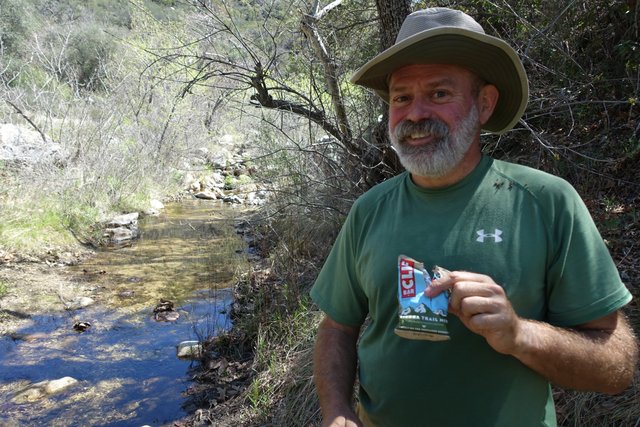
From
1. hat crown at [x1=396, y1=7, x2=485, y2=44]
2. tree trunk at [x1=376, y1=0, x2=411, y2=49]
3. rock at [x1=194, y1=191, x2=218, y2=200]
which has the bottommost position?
rock at [x1=194, y1=191, x2=218, y2=200]

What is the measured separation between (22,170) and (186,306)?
19.5 ft

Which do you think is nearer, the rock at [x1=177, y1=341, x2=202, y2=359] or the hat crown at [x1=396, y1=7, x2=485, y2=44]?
the hat crown at [x1=396, y1=7, x2=485, y2=44]

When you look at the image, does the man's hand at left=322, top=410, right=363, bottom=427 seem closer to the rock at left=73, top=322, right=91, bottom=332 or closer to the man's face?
the man's face

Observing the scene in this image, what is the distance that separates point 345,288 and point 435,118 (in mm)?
764

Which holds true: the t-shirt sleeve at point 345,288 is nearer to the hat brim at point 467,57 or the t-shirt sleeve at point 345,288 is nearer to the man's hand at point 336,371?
the man's hand at point 336,371

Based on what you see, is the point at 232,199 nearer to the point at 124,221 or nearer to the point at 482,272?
the point at 124,221

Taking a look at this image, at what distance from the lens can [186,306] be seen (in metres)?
7.59

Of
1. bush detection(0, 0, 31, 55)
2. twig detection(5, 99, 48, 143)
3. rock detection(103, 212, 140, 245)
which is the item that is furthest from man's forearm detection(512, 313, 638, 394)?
bush detection(0, 0, 31, 55)

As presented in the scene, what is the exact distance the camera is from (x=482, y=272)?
167 centimetres

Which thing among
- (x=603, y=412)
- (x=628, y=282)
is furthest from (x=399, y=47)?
(x=628, y=282)

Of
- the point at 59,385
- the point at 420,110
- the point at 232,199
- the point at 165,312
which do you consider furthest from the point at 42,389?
the point at 232,199

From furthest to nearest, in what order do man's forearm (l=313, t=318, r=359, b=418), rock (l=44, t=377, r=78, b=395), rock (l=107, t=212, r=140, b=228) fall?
rock (l=107, t=212, r=140, b=228)
rock (l=44, t=377, r=78, b=395)
man's forearm (l=313, t=318, r=359, b=418)

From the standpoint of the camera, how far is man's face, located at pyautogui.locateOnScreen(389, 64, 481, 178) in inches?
73.8

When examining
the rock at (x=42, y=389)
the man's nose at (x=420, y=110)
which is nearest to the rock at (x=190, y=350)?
the rock at (x=42, y=389)
